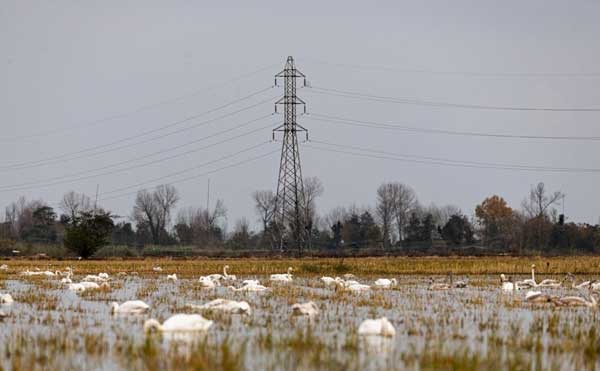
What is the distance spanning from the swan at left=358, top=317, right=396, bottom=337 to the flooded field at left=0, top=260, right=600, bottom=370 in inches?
6.6

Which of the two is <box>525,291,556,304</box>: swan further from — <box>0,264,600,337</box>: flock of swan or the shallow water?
the shallow water

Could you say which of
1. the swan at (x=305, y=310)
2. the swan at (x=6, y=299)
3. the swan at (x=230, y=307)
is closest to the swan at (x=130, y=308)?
the swan at (x=230, y=307)

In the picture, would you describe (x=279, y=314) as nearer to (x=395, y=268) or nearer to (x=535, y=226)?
(x=395, y=268)

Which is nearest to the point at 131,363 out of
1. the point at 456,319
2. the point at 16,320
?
the point at 16,320

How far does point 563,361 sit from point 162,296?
503 inches

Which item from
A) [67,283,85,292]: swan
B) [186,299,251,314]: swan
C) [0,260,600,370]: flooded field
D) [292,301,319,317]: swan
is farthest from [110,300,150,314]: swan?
[67,283,85,292]: swan

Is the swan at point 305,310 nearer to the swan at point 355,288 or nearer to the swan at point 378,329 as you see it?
the swan at point 378,329

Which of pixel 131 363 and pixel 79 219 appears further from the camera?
pixel 79 219

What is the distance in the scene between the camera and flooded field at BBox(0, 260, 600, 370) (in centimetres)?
923

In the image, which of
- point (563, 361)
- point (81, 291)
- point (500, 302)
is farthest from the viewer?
point (81, 291)

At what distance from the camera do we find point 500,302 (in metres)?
19.6

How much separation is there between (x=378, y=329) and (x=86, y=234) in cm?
5078

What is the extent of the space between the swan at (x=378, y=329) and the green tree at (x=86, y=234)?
5049cm

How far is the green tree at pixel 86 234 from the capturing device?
196ft
